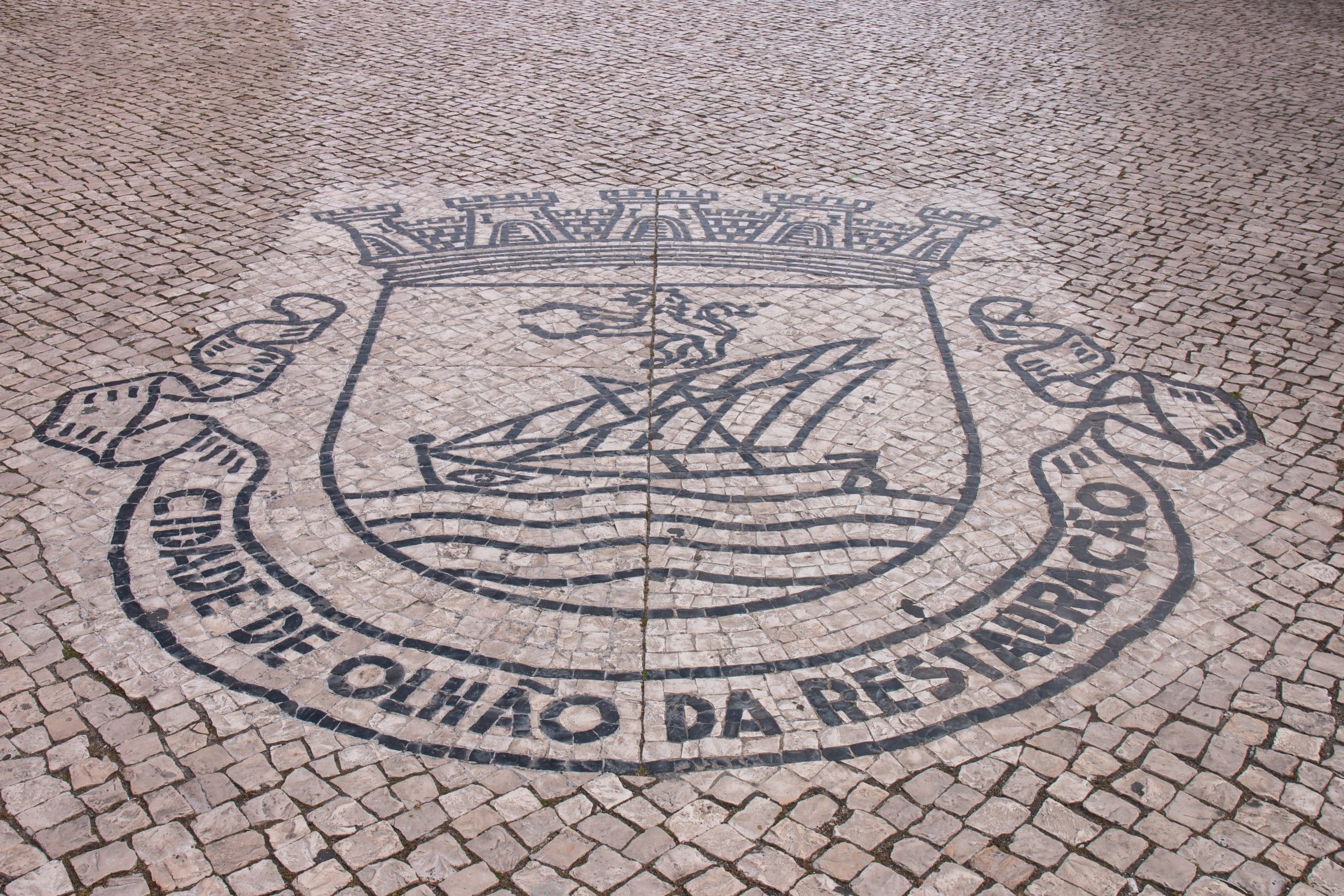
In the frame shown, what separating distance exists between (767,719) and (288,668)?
179cm

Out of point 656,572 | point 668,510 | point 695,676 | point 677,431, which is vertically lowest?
point 695,676

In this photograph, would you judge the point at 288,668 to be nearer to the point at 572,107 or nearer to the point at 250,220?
the point at 250,220

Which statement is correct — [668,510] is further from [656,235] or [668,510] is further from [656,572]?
[656,235]

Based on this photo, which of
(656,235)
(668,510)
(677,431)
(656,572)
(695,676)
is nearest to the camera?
(695,676)

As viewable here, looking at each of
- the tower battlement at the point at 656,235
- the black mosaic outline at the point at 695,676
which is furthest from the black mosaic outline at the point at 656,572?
the tower battlement at the point at 656,235

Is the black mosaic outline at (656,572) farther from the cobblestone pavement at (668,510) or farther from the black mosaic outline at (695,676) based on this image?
the black mosaic outline at (695,676)

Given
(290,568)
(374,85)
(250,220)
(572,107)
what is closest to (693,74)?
(572,107)

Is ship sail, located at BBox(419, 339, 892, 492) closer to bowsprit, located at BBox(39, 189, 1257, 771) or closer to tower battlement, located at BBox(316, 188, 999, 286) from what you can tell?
bowsprit, located at BBox(39, 189, 1257, 771)

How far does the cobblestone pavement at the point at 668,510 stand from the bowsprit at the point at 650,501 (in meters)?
0.02

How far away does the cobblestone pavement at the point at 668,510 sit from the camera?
347 cm

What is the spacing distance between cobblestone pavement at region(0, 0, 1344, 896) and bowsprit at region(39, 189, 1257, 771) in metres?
0.02

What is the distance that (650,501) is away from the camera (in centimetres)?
488

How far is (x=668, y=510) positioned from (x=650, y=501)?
11 cm

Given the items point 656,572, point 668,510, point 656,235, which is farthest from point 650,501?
point 656,235
